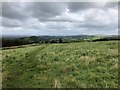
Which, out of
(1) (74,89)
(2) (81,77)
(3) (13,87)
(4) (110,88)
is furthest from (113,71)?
(3) (13,87)

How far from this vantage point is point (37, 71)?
59.6 feet

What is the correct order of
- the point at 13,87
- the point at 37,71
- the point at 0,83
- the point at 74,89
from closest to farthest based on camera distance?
Result: the point at 74,89, the point at 13,87, the point at 0,83, the point at 37,71

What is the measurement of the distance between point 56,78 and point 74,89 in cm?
293

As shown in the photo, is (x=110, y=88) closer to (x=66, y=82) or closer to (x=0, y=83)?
(x=66, y=82)

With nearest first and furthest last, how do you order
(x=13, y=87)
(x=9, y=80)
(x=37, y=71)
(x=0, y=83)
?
(x=13, y=87), (x=0, y=83), (x=9, y=80), (x=37, y=71)

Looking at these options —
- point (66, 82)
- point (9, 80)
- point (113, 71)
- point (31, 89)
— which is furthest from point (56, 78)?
point (113, 71)

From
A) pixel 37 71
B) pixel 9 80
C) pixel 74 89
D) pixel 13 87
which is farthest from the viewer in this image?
pixel 37 71

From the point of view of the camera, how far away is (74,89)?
12242mm

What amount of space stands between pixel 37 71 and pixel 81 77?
4849 millimetres

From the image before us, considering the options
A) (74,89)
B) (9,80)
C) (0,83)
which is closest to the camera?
(74,89)

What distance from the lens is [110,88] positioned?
12367 mm

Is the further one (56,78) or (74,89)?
(56,78)

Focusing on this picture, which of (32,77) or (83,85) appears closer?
(83,85)

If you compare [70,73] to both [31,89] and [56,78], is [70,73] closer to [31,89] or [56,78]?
[56,78]
